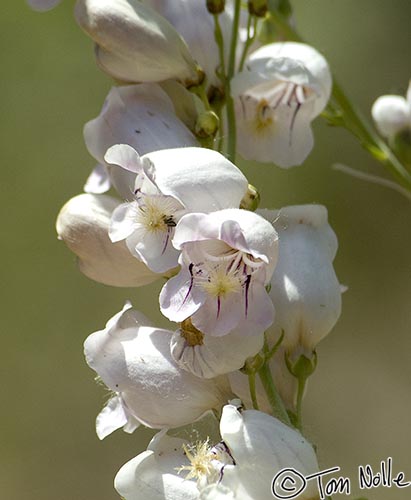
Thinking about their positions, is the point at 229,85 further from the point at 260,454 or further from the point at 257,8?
the point at 260,454

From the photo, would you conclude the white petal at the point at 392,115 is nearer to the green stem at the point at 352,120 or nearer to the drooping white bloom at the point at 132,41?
the green stem at the point at 352,120

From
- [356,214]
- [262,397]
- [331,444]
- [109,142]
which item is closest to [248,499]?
[262,397]

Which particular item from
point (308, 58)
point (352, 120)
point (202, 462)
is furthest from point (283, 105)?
point (202, 462)

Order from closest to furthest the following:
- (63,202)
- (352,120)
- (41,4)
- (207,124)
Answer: (207,124), (41,4), (352,120), (63,202)

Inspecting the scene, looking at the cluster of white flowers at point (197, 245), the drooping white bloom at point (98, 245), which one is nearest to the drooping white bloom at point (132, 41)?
the cluster of white flowers at point (197, 245)

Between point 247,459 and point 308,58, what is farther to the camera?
point 308,58

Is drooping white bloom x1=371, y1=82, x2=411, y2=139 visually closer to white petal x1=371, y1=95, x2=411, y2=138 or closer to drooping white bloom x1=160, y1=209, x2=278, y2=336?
white petal x1=371, y1=95, x2=411, y2=138

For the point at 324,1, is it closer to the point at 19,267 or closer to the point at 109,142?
the point at 19,267
